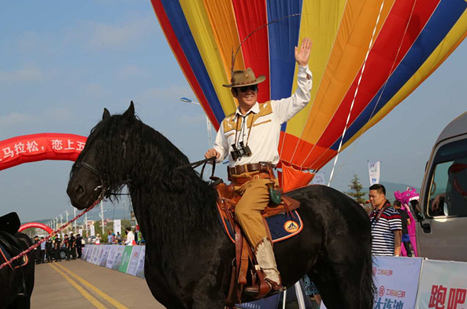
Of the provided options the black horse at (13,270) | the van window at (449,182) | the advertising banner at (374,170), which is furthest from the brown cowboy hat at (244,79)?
the advertising banner at (374,170)

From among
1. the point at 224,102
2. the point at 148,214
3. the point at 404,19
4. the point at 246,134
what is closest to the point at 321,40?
the point at 404,19

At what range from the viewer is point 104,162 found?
4.60 m

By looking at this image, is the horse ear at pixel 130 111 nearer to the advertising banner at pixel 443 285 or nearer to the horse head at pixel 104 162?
the horse head at pixel 104 162

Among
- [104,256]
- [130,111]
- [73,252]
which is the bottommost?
[73,252]

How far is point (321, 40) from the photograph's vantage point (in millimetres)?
15148

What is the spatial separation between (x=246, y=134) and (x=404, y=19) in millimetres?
10949

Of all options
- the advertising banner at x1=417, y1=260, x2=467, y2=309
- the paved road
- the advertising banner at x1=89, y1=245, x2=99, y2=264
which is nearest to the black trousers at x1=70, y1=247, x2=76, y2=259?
the advertising banner at x1=89, y1=245, x2=99, y2=264

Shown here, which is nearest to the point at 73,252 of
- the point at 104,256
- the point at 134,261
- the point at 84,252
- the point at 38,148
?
the point at 84,252

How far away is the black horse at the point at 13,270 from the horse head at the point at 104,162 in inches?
132

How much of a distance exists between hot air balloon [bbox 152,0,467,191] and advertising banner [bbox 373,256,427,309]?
6653 mm

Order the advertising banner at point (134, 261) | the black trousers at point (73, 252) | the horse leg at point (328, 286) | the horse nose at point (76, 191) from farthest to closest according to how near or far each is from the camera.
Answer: the black trousers at point (73, 252), the advertising banner at point (134, 261), the horse leg at point (328, 286), the horse nose at point (76, 191)

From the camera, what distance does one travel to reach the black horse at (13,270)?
7.18 m

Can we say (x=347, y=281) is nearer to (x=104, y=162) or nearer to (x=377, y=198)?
(x=104, y=162)

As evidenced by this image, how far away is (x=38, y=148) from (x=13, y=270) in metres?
6.03
